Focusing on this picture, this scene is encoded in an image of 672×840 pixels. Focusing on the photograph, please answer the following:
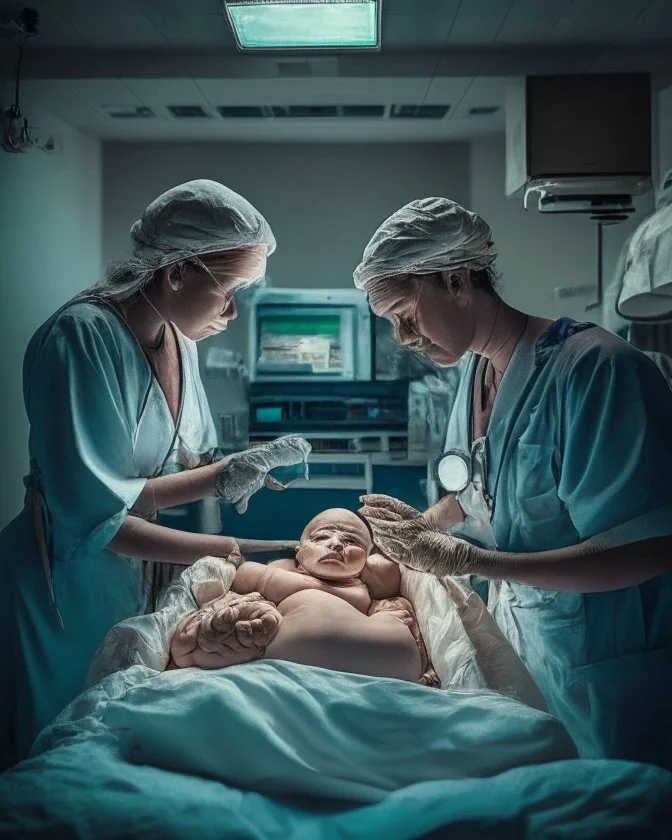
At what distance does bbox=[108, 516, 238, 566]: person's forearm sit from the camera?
1.74m

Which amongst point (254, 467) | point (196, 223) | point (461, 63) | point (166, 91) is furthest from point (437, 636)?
point (166, 91)

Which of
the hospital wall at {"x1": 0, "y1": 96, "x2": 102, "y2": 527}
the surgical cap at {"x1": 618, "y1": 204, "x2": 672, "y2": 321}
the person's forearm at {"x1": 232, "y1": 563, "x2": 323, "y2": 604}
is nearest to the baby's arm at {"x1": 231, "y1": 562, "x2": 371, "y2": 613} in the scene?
the person's forearm at {"x1": 232, "y1": 563, "x2": 323, "y2": 604}

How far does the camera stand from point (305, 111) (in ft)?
6.04

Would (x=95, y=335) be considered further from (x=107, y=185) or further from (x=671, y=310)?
(x=671, y=310)

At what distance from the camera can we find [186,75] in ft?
5.91

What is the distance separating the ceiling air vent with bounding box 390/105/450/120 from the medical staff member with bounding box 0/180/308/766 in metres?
0.44

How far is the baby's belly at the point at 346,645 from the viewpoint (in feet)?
5.58

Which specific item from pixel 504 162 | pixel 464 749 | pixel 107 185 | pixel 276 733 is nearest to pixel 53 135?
pixel 107 185

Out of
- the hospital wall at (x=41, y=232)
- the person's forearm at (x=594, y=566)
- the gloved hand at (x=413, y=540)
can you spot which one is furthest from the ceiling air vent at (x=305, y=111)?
the person's forearm at (x=594, y=566)

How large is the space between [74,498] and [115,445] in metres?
0.15

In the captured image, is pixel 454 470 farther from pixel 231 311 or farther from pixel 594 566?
pixel 231 311

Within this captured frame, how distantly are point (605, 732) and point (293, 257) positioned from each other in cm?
137

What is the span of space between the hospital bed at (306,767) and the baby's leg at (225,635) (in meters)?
0.06

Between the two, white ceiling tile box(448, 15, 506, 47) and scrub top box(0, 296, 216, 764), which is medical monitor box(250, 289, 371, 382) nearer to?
scrub top box(0, 296, 216, 764)
